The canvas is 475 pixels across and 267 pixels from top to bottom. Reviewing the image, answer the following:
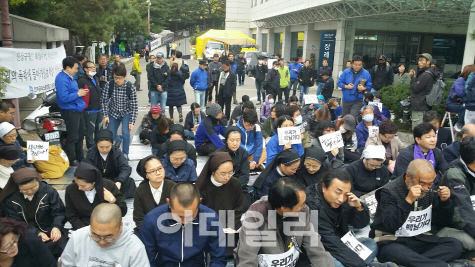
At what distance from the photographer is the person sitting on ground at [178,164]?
4.94m

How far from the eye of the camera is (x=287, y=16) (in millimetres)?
28516

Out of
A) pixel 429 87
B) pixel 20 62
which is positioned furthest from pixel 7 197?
pixel 429 87

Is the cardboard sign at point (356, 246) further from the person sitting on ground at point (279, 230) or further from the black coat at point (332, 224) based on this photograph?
the person sitting on ground at point (279, 230)

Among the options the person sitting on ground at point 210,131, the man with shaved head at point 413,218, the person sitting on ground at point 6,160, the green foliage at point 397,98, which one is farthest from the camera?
the green foliage at point 397,98

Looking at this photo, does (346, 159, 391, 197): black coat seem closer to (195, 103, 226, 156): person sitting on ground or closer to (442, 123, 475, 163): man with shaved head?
(442, 123, 475, 163): man with shaved head

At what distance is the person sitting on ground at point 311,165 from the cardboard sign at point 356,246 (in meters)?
1.17

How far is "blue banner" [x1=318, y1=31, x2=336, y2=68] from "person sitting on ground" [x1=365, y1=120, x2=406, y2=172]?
1585 cm

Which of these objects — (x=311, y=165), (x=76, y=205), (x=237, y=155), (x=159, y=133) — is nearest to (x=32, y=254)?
(x=76, y=205)

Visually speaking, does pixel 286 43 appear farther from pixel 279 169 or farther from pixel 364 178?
pixel 279 169

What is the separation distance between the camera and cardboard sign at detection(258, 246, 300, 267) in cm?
334

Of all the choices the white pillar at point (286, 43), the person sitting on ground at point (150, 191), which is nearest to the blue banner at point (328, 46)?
the white pillar at point (286, 43)

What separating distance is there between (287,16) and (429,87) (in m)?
21.5

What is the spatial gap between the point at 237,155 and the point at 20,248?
112 inches

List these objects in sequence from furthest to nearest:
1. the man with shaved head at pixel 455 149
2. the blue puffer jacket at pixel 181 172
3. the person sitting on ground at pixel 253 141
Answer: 1. the person sitting on ground at pixel 253 141
2. the man with shaved head at pixel 455 149
3. the blue puffer jacket at pixel 181 172
